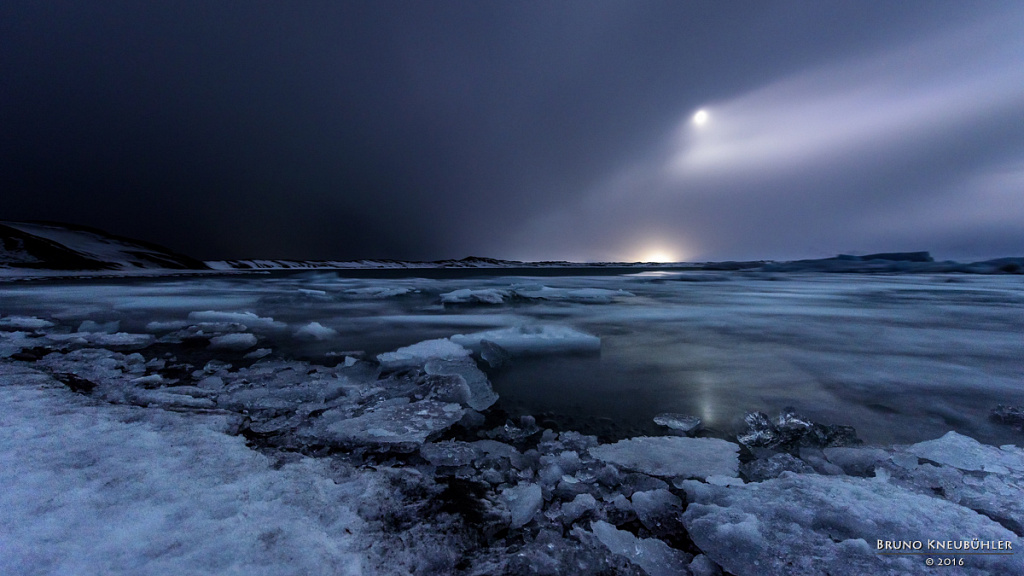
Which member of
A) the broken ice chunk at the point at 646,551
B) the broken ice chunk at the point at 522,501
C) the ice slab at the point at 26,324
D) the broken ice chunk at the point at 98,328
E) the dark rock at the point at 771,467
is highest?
the ice slab at the point at 26,324

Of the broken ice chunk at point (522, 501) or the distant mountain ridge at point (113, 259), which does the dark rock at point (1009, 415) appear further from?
the distant mountain ridge at point (113, 259)

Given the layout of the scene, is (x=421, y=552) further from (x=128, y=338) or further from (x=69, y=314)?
(x=69, y=314)

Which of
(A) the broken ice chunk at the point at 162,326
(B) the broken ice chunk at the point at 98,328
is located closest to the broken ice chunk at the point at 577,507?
(A) the broken ice chunk at the point at 162,326

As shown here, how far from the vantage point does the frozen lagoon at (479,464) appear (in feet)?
3.73

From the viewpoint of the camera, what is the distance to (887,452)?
70.8 inches

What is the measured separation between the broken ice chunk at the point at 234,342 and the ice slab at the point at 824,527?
429 cm

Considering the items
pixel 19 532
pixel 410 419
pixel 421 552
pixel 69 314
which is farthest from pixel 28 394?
pixel 69 314

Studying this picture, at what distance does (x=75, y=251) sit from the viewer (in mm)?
35531

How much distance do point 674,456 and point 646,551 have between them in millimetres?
642

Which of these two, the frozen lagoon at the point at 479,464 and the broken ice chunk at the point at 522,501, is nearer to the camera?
the frozen lagoon at the point at 479,464

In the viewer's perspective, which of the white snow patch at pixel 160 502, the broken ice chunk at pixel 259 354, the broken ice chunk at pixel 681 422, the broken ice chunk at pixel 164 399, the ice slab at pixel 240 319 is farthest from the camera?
the ice slab at pixel 240 319

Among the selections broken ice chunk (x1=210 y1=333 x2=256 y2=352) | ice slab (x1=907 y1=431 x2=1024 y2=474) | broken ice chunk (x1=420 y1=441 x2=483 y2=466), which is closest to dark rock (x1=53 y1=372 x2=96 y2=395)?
broken ice chunk (x1=210 y1=333 x2=256 y2=352)

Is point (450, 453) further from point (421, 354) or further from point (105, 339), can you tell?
point (105, 339)

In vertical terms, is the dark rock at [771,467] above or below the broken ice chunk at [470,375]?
below
